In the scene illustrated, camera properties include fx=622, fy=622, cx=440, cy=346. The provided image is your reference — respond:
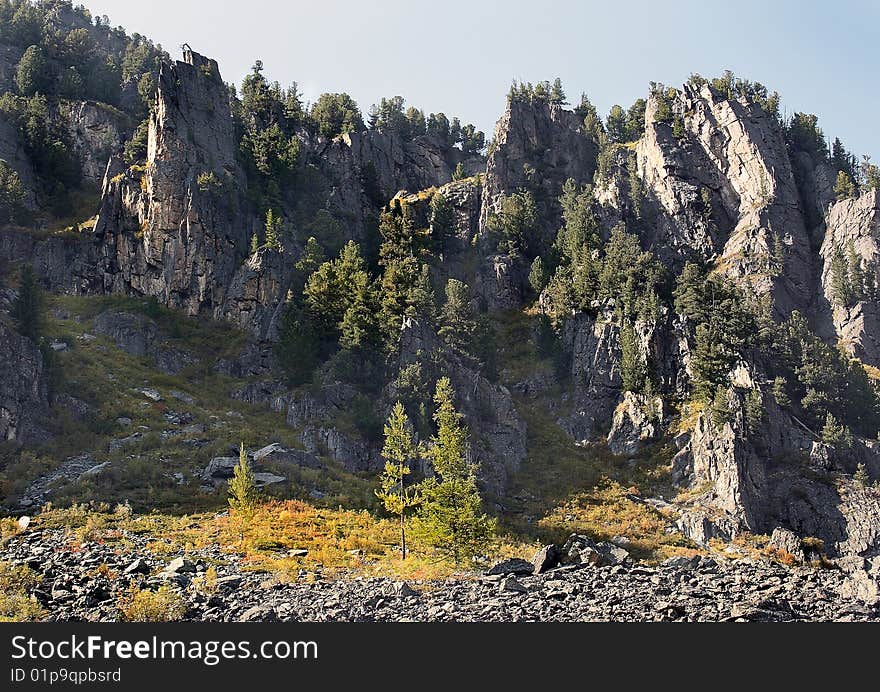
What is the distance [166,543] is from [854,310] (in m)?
92.2

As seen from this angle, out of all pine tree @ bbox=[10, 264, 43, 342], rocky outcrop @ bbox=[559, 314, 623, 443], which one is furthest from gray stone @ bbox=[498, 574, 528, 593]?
pine tree @ bbox=[10, 264, 43, 342]

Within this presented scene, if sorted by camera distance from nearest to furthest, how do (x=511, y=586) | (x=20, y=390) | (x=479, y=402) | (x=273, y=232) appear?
1. (x=511, y=586)
2. (x=20, y=390)
3. (x=479, y=402)
4. (x=273, y=232)

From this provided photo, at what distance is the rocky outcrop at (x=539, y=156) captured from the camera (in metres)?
114

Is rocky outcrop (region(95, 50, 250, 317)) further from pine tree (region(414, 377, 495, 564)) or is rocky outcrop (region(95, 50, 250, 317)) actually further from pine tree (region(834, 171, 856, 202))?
pine tree (region(834, 171, 856, 202))

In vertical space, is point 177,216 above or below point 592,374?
above

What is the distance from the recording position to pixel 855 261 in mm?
92812

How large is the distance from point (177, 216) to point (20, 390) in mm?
39111

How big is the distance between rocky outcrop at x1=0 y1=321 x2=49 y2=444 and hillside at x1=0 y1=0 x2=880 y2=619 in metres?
0.26

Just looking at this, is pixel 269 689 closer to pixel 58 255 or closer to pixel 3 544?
pixel 3 544

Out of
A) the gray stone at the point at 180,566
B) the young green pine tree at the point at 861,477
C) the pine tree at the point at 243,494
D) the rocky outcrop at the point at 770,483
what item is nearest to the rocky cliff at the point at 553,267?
the rocky outcrop at the point at 770,483

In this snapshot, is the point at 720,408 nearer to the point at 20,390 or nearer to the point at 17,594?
the point at 17,594

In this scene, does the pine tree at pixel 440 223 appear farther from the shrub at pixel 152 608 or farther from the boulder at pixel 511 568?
the shrub at pixel 152 608

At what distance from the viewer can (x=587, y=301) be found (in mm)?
85938

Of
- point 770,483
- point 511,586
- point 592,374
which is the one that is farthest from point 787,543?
point 511,586
